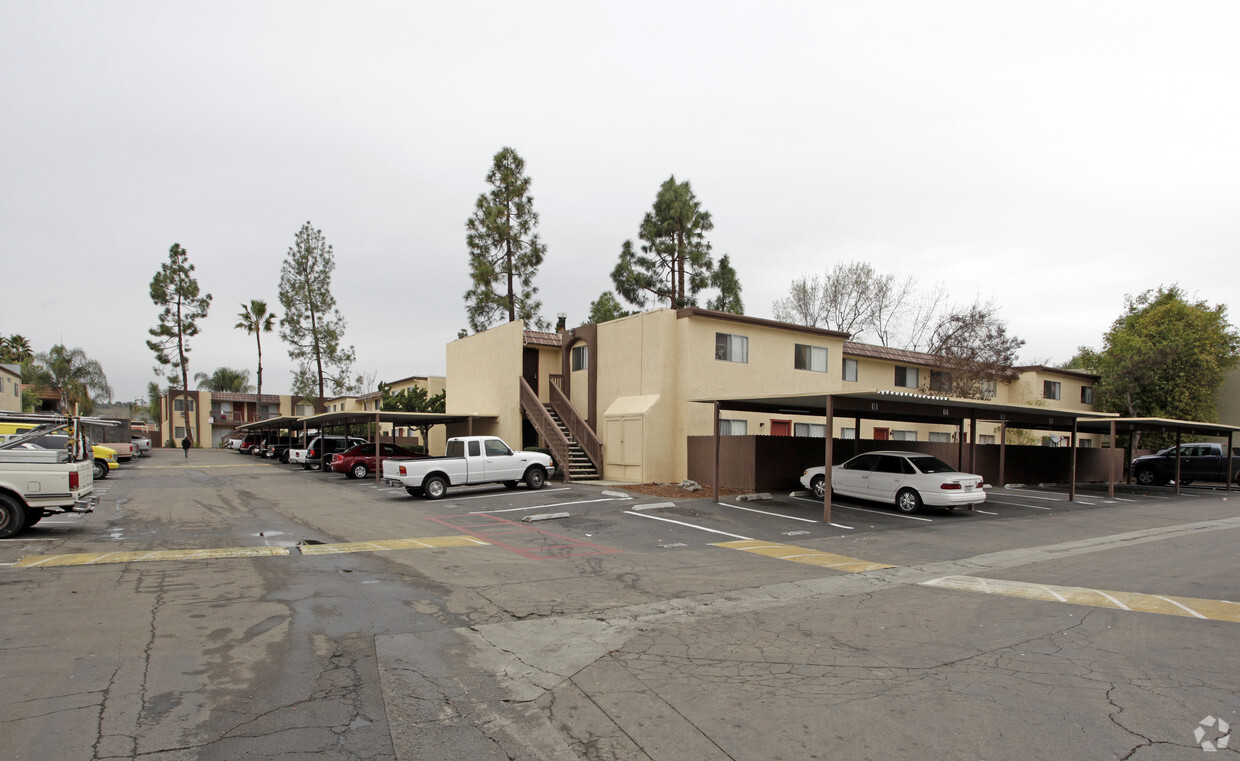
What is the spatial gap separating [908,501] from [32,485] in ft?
61.2

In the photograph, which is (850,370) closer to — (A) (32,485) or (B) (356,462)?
(B) (356,462)

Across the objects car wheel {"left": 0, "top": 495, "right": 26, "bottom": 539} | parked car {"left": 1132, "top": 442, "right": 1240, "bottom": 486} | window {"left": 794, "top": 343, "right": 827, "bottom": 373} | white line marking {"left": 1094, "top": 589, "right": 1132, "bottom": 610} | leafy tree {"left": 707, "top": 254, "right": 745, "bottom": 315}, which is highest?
leafy tree {"left": 707, "top": 254, "right": 745, "bottom": 315}

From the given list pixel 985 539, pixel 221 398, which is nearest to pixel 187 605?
pixel 985 539

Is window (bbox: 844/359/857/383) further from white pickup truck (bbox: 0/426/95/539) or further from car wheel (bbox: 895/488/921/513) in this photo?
white pickup truck (bbox: 0/426/95/539)

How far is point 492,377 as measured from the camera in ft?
99.1

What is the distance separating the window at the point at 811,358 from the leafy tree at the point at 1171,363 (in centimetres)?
2273

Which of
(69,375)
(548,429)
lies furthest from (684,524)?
(69,375)

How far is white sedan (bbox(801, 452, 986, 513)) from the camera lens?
56.5ft

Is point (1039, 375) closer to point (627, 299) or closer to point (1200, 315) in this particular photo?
point (1200, 315)

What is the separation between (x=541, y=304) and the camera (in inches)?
1635

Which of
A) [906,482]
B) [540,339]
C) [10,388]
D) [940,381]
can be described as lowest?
[906,482]

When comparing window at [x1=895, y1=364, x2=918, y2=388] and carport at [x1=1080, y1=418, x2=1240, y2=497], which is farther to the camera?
window at [x1=895, y1=364, x2=918, y2=388]

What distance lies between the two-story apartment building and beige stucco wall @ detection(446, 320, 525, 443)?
5 centimetres

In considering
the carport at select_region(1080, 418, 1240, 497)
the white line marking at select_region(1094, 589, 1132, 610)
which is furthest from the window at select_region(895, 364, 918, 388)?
the white line marking at select_region(1094, 589, 1132, 610)
